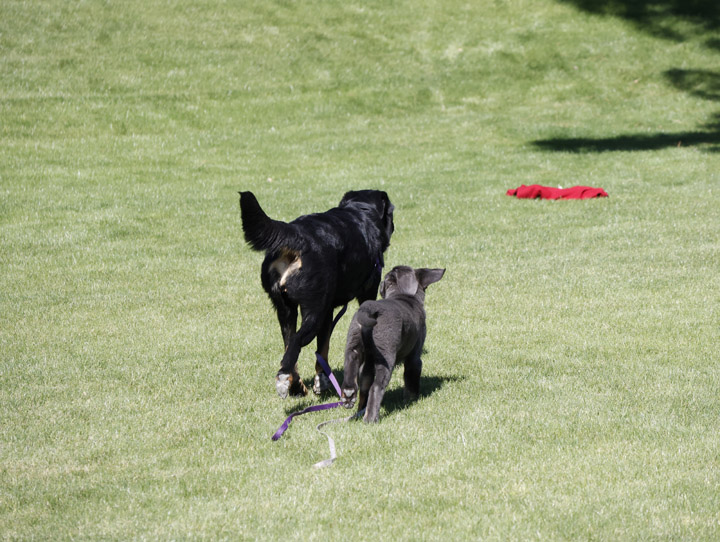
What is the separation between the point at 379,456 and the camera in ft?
18.5

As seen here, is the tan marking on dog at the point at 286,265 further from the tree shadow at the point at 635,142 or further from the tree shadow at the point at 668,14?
the tree shadow at the point at 668,14

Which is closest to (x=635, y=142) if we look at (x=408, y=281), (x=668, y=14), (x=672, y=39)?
(x=672, y=39)

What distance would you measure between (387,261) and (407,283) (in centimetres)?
558

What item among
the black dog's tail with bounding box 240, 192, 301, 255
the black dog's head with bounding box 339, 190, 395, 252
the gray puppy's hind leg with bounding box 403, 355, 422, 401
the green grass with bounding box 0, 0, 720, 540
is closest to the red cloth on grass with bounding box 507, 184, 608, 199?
the green grass with bounding box 0, 0, 720, 540

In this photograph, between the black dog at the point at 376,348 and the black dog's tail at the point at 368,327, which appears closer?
the black dog's tail at the point at 368,327

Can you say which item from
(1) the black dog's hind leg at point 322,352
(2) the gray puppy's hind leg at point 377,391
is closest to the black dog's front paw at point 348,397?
(2) the gray puppy's hind leg at point 377,391

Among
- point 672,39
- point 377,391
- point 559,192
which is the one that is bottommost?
point 559,192

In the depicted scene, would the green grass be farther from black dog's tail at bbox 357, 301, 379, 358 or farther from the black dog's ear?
the black dog's ear

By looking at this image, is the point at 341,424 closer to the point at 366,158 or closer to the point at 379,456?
the point at 379,456

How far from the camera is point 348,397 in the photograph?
21.1ft

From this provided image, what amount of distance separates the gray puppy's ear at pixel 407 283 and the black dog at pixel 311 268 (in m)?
0.40

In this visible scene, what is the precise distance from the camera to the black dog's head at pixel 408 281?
7.15 m

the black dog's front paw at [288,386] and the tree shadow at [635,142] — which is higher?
the black dog's front paw at [288,386]

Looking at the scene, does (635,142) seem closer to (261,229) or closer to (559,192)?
(559,192)
